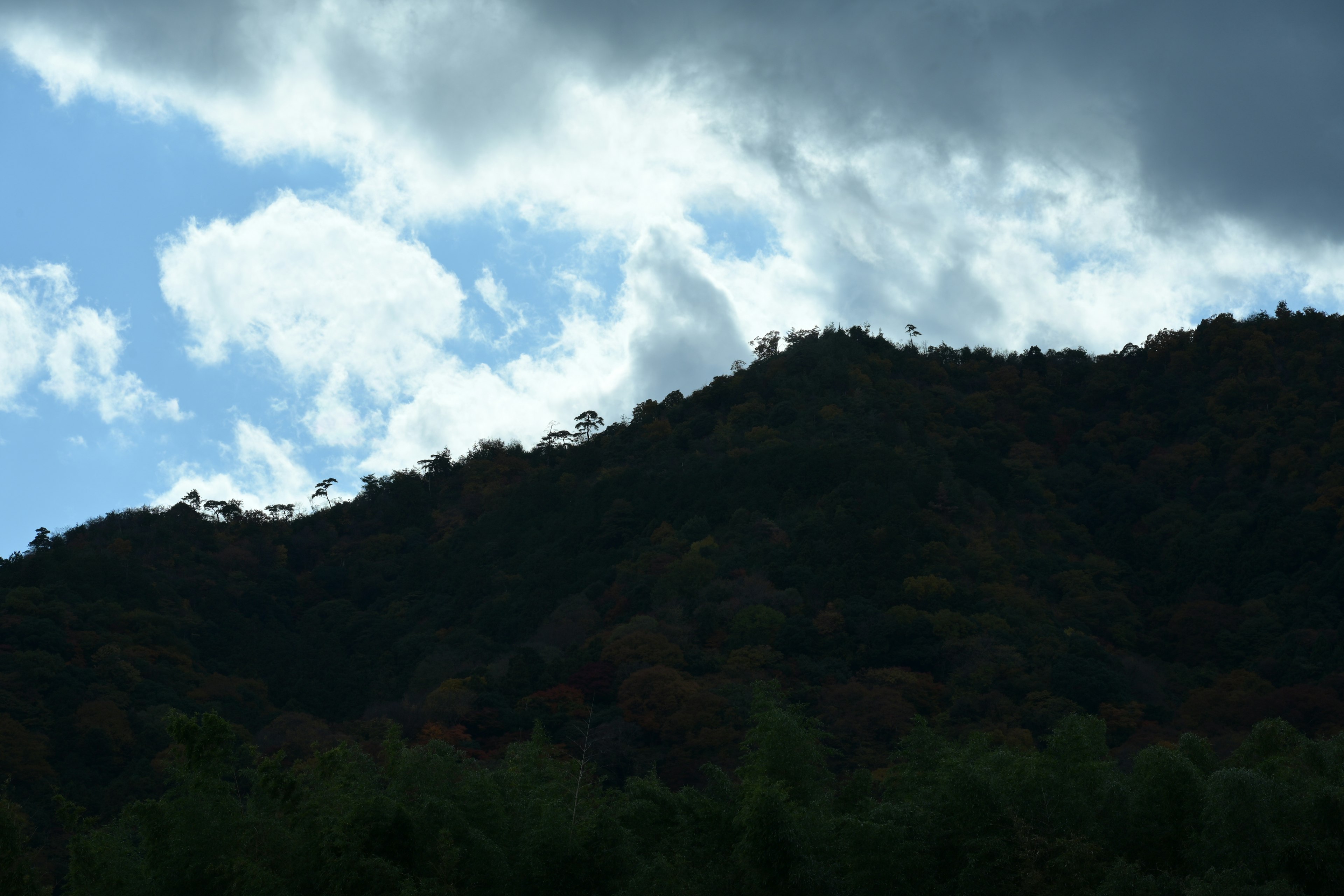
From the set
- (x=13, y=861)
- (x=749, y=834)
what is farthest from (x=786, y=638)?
(x=13, y=861)

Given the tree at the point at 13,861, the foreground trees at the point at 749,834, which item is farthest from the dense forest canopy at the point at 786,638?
the tree at the point at 13,861

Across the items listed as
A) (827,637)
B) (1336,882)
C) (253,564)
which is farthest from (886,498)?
(1336,882)

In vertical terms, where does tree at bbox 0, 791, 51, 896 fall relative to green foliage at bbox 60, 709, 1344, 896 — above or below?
above

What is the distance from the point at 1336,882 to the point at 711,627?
A: 39410 millimetres

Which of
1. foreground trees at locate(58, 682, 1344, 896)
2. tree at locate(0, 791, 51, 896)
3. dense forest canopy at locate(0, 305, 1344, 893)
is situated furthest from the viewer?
dense forest canopy at locate(0, 305, 1344, 893)

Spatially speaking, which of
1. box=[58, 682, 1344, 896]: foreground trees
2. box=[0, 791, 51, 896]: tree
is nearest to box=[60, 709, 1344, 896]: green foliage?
box=[58, 682, 1344, 896]: foreground trees

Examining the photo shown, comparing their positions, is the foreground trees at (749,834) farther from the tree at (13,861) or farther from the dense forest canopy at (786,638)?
the tree at (13,861)

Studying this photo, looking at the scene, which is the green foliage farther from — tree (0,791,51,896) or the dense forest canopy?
tree (0,791,51,896)

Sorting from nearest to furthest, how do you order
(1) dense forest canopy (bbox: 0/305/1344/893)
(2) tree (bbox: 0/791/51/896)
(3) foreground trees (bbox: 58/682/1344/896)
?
(2) tree (bbox: 0/791/51/896)
(3) foreground trees (bbox: 58/682/1344/896)
(1) dense forest canopy (bbox: 0/305/1344/893)

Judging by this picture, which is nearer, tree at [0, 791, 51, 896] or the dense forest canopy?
tree at [0, 791, 51, 896]

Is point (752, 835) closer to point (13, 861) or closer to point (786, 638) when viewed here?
point (13, 861)

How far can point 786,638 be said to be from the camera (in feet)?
182

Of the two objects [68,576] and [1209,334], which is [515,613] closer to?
[68,576]

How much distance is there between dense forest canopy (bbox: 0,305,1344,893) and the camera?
2191 cm
